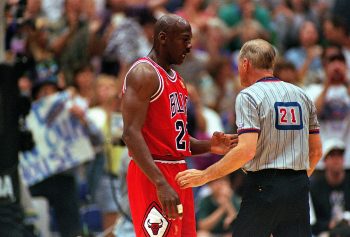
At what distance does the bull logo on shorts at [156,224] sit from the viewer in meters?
6.89

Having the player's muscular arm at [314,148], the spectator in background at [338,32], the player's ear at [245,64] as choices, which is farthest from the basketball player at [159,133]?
the spectator in background at [338,32]

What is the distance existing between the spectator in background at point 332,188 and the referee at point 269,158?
463cm

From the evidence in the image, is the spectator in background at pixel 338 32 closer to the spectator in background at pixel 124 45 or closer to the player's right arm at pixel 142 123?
the spectator in background at pixel 124 45

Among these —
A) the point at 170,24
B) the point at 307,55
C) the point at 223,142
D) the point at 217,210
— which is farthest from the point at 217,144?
the point at 307,55

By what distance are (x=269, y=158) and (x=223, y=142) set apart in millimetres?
675

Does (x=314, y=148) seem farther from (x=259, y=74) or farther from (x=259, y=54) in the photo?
(x=259, y=54)

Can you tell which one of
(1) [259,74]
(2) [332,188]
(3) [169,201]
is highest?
(1) [259,74]

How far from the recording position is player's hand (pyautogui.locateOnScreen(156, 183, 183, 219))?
6598 mm

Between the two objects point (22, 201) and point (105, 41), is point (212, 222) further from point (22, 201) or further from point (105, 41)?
point (105, 41)

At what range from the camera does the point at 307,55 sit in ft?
48.0

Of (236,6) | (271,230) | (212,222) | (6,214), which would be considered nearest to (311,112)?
(271,230)

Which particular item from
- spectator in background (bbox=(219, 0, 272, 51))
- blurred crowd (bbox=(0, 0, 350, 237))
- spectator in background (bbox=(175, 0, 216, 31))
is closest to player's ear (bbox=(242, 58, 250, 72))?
blurred crowd (bbox=(0, 0, 350, 237))

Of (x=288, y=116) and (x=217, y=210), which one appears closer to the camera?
(x=288, y=116)

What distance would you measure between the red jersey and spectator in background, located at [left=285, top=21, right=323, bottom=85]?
22.5 feet
